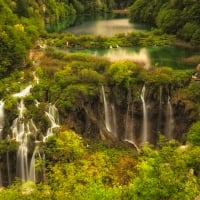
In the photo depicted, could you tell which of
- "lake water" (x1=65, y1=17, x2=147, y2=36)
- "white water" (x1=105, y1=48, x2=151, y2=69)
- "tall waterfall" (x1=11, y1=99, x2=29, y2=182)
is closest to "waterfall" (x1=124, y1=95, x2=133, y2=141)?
"tall waterfall" (x1=11, y1=99, x2=29, y2=182)

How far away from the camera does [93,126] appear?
3850 cm

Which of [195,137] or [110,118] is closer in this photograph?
[195,137]

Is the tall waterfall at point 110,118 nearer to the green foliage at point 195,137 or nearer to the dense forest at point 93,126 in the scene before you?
the dense forest at point 93,126

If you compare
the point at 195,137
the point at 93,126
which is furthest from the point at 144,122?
the point at 195,137

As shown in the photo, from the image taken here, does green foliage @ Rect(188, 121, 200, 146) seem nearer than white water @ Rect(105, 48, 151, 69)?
Yes

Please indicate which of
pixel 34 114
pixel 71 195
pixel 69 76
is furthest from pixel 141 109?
pixel 71 195

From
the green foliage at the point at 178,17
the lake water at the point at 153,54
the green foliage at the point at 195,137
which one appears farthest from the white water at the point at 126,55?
the green foliage at the point at 195,137

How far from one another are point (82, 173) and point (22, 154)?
9.54 m

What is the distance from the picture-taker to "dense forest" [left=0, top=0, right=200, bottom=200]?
1923cm

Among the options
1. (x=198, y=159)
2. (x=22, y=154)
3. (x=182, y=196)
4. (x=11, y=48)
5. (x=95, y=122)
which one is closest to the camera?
(x=182, y=196)

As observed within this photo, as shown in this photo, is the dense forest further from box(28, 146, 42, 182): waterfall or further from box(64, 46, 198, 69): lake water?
box(64, 46, 198, 69): lake water

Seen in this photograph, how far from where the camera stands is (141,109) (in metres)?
40.9

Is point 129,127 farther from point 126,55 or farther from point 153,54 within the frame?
point 153,54

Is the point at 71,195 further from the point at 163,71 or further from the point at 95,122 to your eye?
the point at 163,71
